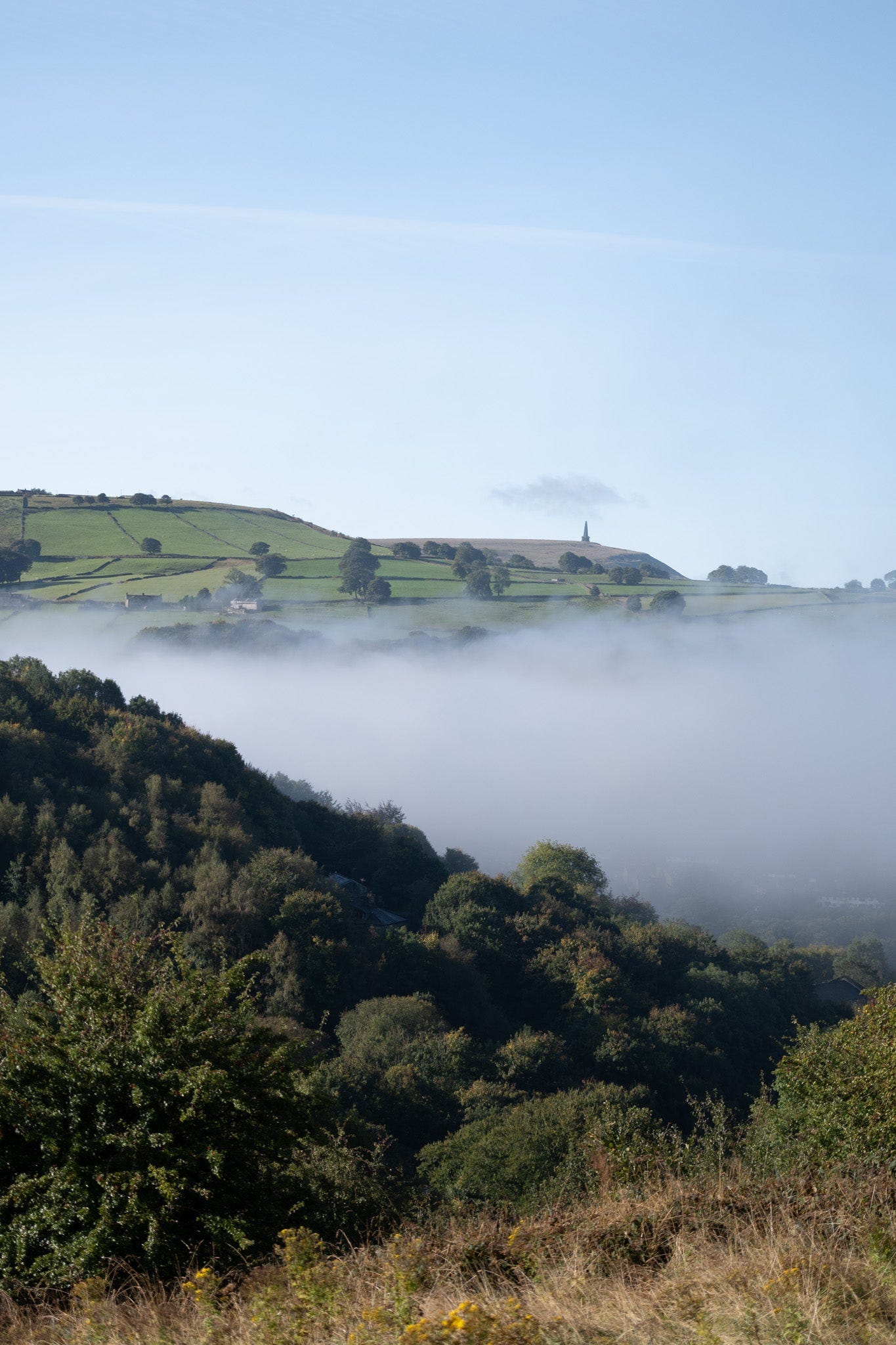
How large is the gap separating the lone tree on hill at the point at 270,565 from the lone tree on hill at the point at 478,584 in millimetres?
30698

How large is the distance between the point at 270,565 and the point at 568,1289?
430 ft

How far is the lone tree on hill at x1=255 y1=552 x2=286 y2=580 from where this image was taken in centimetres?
13175

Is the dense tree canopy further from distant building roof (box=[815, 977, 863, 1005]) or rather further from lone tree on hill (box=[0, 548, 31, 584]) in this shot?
lone tree on hill (box=[0, 548, 31, 584])

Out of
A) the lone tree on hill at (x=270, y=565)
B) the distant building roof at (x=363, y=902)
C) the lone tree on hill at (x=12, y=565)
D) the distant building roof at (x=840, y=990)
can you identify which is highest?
the lone tree on hill at (x=270, y=565)

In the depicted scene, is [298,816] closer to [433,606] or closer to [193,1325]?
[193,1325]

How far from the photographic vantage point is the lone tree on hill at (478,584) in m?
150

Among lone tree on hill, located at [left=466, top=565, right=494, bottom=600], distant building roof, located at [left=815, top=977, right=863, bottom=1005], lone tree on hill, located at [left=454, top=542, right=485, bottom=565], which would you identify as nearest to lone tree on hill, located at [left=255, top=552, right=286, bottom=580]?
lone tree on hill, located at [left=466, top=565, right=494, bottom=600]

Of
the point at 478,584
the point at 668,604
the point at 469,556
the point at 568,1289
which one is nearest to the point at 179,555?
the point at 478,584

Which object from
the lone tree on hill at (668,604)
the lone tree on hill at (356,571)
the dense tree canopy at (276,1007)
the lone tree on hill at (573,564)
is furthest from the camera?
the lone tree on hill at (573,564)

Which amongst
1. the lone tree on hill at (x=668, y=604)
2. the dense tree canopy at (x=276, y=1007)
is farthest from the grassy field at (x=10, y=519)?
the lone tree on hill at (x=668, y=604)

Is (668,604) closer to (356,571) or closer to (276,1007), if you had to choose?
(356,571)

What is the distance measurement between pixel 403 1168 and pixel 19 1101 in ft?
46.2

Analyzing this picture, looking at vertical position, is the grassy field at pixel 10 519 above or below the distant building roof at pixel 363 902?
above

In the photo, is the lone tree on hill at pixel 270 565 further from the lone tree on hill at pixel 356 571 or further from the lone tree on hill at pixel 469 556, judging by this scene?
the lone tree on hill at pixel 469 556
